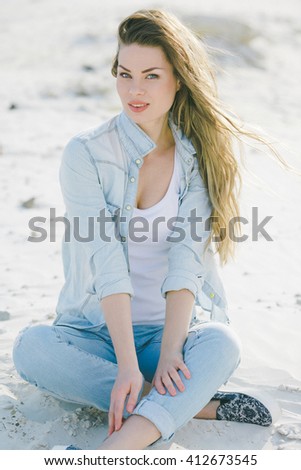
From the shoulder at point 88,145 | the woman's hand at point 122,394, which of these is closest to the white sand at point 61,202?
the woman's hand at point 122,394

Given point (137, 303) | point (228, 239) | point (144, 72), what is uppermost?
point (144, 72)

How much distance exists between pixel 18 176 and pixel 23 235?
4.79 feet

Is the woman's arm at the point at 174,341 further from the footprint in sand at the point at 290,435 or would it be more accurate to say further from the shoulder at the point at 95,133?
the shoulder at the point at 95,133

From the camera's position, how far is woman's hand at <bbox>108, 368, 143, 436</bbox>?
2.77 meters

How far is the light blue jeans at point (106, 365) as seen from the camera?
9.18 feet

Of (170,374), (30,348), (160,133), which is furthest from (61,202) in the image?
(170,374)

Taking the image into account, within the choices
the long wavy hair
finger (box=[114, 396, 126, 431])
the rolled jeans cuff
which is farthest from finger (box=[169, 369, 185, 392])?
the long wavy hair

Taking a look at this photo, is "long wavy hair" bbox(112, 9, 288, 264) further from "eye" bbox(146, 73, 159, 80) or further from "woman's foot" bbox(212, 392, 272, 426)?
"woman's foot" bbox(212, 392, 272, 426)

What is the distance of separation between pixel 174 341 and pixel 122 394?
338 millimetres

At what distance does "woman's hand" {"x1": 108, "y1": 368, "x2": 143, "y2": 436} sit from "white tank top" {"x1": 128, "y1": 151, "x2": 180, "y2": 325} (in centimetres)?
53

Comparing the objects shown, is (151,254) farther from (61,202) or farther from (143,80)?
(61,202)
